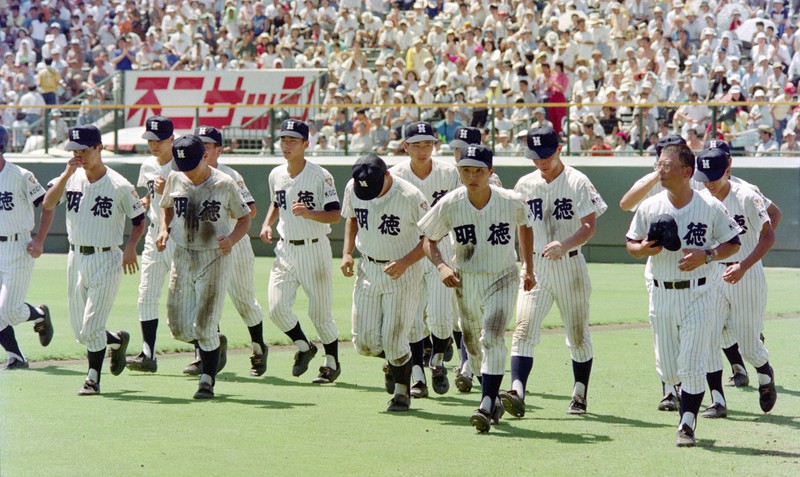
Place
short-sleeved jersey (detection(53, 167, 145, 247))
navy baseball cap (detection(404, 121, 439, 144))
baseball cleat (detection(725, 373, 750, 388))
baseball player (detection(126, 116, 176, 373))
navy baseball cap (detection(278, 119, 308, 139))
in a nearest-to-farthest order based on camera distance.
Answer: short-sleeved jersey (detection(53, 167, 145, 247)) < baseball cleat (detection(725, 373, 750, 388)) < navy baseball cap (detection(404, 121, 439, 144)) < navy baseball cap (detection(278, 119, 308, 139)) < baseball player (detection(126, 116, 176, 373))

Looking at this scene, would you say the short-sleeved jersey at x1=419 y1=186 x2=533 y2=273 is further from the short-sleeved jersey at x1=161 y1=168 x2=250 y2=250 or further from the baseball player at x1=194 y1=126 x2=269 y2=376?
the baseball player at x1=194 y1=126 x2=269 y2=376

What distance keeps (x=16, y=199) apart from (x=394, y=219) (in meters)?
3.95

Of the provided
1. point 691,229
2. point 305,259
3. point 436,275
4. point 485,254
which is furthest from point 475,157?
point 305,259

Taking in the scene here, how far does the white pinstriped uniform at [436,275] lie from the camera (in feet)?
33.2

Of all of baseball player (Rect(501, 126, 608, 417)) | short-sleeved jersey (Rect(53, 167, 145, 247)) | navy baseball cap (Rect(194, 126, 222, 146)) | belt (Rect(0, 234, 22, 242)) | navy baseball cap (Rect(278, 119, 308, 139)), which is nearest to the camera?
baseball player (Rect(501, 126, 608, 417))

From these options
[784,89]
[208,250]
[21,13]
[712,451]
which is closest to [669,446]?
[712,451]

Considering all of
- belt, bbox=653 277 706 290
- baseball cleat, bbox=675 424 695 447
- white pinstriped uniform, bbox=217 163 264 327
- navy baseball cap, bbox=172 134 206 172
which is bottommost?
baseball cleat, bbox=675 424 695 447

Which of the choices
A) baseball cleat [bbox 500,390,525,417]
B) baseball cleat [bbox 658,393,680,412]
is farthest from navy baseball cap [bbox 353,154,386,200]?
baseball cleat [bbox 658,393,680,412]

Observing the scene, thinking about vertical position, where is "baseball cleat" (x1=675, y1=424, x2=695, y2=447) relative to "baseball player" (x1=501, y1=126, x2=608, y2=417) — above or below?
below

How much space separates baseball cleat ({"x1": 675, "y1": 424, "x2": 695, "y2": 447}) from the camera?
7441 millimetres

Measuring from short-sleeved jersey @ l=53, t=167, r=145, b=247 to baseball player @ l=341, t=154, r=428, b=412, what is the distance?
198 cm

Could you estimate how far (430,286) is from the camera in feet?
33.5

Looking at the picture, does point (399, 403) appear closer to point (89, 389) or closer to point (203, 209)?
point (203, 209)

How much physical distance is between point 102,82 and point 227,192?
17.5m
